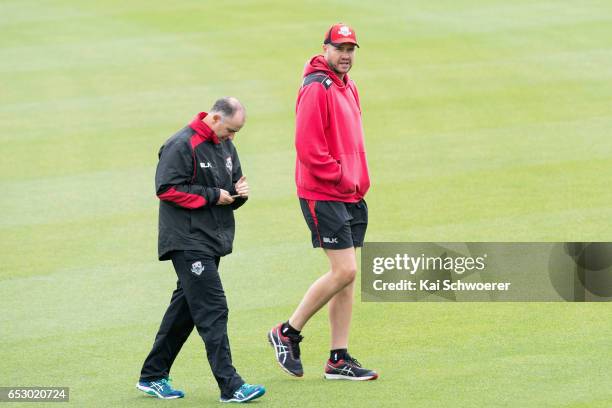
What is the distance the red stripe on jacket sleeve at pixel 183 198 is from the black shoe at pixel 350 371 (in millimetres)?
1552

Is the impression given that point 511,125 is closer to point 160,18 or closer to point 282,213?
point 282,213

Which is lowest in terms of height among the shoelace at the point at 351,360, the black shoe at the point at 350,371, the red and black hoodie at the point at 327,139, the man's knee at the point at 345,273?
the black shoe at the point at 350,371

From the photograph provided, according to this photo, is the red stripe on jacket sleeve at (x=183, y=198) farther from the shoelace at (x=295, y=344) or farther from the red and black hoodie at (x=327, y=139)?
the shoelace at (x=295, y=344)

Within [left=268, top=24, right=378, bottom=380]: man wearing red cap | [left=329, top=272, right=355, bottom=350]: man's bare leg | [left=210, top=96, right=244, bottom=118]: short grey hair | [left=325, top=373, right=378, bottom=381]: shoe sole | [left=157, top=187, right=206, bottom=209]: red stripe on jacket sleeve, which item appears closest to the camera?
[left=157, top=187, right=206, bottom=209]: red stripe on jacket sleeve

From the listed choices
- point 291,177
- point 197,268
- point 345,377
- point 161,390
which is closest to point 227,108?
point 197,268

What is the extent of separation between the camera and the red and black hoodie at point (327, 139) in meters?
7.82

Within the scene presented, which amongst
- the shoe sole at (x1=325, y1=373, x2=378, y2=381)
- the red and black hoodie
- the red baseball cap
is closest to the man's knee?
the red and black hoodie

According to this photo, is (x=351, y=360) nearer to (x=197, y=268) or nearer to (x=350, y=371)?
(x=350, y=371)

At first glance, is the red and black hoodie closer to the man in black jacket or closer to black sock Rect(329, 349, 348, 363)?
the man in black jacket

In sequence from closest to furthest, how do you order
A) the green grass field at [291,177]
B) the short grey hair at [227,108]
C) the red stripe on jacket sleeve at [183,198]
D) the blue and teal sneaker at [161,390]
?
the red stripe on jacket sleeve at [183,198], the short grey hair at [227,108], the blue and teal sneaker at [161,390], the green grass field at [291,177]

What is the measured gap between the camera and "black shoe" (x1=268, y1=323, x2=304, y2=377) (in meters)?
8.06

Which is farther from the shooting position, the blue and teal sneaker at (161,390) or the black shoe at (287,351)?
the black shoe at (287,351)

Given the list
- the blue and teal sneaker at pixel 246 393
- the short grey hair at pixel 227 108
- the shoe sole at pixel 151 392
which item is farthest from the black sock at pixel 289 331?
the short grey hair at pixel 227 108

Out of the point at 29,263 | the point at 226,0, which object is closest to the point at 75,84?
the point at 226,0
